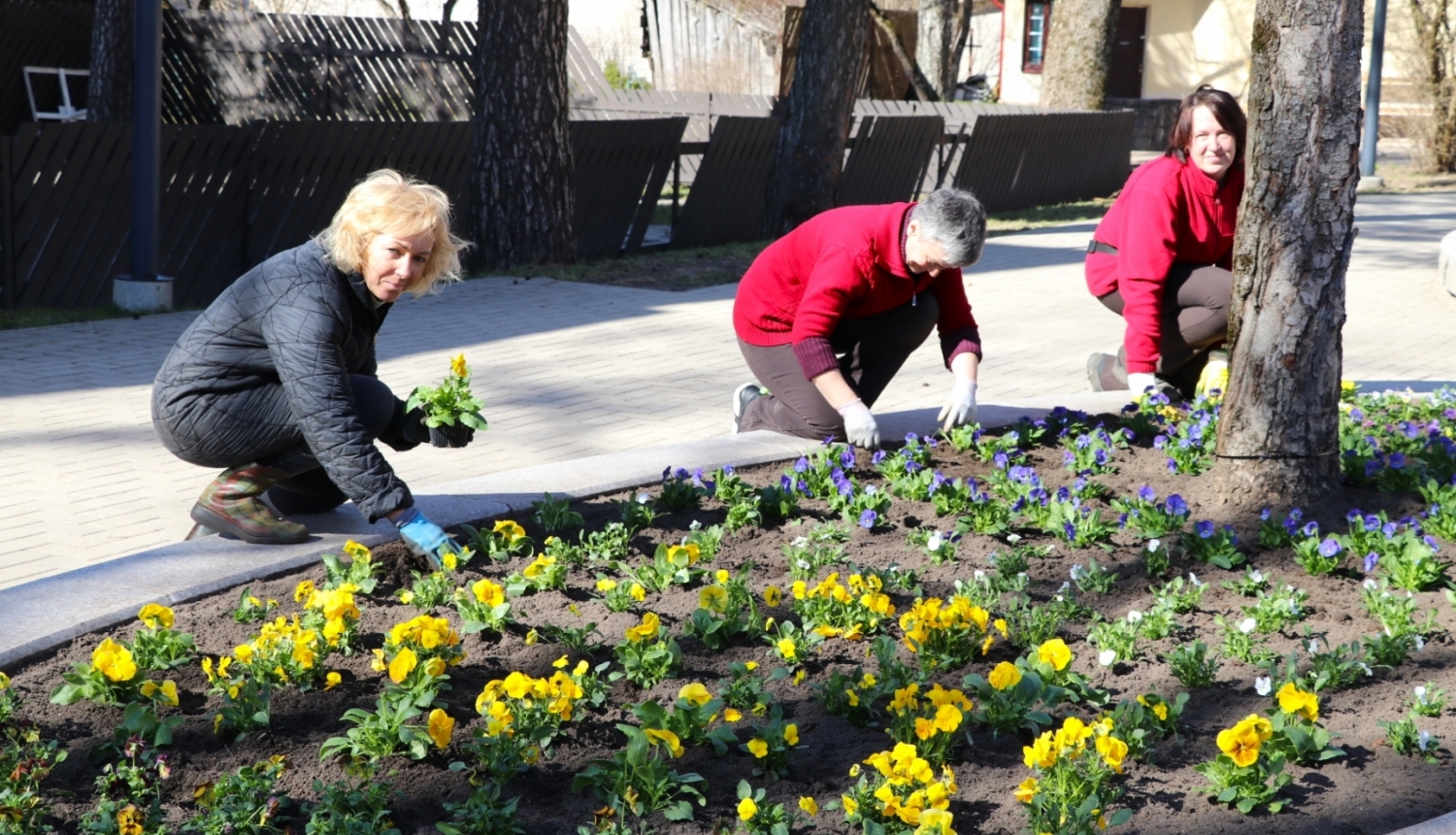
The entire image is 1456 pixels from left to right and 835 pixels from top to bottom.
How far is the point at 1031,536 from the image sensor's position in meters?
3.83

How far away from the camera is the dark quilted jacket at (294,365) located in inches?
132

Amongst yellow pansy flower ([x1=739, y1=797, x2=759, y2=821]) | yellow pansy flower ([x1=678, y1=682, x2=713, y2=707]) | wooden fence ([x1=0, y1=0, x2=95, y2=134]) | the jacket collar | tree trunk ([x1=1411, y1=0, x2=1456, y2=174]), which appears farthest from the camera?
tree trunk ([x1=1411, y1=0, x2=1456, y2=174])

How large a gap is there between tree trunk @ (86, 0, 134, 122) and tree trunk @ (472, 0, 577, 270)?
366 cm

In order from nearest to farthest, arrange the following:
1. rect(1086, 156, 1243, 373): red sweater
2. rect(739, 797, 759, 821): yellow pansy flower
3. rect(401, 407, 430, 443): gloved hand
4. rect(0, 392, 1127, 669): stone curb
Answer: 1. rect(739, 797, 759, 821): yellow pansy flower
2. rect(0, 392, 1127, 669): stone curb
3. rect(401, 407, 430, 443): gloved hand
4. rect(1086, 156, 1243, 373): red sweater

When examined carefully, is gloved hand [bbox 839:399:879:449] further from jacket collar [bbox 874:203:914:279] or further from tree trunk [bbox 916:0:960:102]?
tree trunk [bbox 916:0:960:102]

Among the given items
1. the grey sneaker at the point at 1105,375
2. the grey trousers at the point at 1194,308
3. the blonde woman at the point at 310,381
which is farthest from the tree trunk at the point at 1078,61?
the blonde woman at the point at 310,381

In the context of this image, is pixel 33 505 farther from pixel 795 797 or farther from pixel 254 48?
pixel 254 48

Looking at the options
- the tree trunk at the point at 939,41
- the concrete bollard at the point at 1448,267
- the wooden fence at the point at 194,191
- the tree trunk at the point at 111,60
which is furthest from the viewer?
the tree trunk at the point at 939,41

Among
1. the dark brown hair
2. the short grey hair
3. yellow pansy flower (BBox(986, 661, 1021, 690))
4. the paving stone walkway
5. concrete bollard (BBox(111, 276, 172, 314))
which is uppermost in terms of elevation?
the dark brown hair

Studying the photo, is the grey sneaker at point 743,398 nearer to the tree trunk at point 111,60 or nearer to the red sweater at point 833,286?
the red sweater at point 833,286

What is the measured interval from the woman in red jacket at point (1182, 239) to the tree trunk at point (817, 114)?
6.87m

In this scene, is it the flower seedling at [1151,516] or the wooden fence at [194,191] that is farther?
the wooden fence at [194,191]

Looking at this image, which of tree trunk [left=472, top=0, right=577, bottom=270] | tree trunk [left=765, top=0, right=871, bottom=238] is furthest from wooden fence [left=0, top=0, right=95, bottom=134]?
tree trunk [left=765, top=0, right=871, bottom=238]

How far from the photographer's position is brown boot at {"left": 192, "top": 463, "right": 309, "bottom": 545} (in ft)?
11.7
